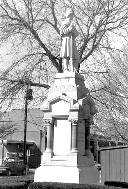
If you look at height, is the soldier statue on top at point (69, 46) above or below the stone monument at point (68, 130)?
above

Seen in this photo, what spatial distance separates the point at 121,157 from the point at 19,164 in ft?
57.1

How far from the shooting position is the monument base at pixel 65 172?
42.3 ft

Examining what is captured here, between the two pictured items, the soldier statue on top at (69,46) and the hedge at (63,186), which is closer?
the hedge at (63,186)

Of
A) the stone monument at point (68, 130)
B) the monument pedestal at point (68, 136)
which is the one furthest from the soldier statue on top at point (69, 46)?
the monument pedestal at point (68, 136)

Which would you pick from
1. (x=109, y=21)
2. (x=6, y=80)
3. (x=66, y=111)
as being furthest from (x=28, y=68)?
(x=66, y=111)

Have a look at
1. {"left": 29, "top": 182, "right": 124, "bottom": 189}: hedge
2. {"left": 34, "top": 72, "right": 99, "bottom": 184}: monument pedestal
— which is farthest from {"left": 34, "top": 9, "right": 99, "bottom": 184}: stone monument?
{"left": 29, "top": 182, "right": 124, "bottom": 189}: hedge

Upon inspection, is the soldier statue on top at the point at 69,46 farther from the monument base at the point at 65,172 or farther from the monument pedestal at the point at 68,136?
the monument base at the point at 65,172

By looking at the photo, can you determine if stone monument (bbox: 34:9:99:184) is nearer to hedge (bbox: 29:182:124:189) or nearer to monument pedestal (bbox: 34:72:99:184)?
monument pedestal (bbox: 34:72:99:184)

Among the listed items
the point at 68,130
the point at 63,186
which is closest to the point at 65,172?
the point at 68,130

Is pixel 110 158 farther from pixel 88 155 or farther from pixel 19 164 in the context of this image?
pixel 19 164

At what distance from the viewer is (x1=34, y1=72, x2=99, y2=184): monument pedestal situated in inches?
516

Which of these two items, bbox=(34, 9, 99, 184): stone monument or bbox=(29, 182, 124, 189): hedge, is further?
bbox=(34, 9, 99, 184): stone monument

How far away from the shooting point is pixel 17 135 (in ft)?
171

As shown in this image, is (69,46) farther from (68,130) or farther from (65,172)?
(65,172)
